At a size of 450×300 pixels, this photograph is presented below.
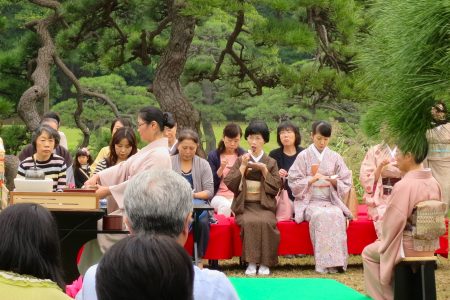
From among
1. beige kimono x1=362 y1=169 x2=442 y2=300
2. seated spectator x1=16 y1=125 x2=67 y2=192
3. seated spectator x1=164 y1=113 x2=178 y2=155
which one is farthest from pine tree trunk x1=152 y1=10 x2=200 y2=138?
beige kimono x1=362 y1=169 x2=442 y2=300

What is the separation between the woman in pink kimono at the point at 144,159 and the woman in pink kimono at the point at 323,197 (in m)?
2.27

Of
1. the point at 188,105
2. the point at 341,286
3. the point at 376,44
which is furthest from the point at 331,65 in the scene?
the point at 376,44

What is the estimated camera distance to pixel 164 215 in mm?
3068

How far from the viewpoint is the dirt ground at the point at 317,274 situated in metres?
8.43

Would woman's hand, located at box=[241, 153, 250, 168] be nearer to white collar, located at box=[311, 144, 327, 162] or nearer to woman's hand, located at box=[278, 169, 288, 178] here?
woman's hand, located at box=[278, 169, 288, 178]

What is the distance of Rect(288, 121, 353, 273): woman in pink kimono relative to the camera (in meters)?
9.00

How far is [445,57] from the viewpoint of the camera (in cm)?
371

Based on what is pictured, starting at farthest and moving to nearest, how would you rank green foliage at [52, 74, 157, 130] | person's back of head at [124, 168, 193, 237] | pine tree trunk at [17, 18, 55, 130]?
green foliage at [52, 74, 157, 130] → pine tree trunk at [17, 18, 55, 130] → person's back of head at [124, 168, 193, 237]

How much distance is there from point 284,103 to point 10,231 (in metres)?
13.9

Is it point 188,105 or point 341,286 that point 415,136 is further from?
point 188,105

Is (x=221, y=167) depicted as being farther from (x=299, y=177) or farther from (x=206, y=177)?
(x=299, y=177)

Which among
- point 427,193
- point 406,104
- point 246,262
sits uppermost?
point 406,104

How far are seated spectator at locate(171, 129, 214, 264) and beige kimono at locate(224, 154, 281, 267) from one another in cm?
25

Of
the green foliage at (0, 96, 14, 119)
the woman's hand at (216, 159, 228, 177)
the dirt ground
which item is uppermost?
the green foliage at (0, 96, 14, 119)
